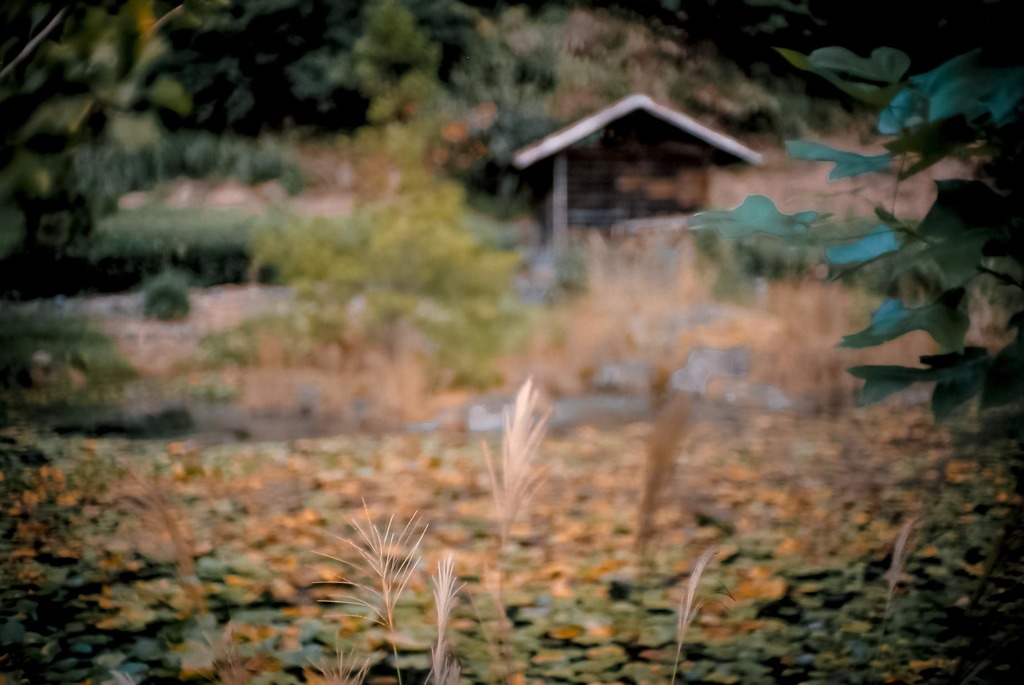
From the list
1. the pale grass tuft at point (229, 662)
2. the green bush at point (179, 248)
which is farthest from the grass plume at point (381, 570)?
the green bush at point (179, 248)

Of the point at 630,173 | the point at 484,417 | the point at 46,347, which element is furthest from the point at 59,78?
the point at 630,173

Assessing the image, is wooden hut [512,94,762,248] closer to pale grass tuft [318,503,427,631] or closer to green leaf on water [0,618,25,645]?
pale grass tuft [318,503,427,631]

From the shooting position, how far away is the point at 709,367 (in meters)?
7.38

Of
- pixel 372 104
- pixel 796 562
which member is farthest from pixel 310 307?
pixel 372 104

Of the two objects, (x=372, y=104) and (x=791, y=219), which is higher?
(x=372, y=104)

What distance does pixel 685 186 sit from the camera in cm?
1806

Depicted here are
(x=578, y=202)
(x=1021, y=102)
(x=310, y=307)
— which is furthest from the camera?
(x=578, y=202)

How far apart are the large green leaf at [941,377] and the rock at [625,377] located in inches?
228

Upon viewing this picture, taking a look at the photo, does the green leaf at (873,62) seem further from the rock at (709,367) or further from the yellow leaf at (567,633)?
the rock at (709,367)

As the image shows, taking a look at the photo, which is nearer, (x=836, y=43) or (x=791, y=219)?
(x=791, y=219)

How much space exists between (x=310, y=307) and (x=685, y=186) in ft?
41.6

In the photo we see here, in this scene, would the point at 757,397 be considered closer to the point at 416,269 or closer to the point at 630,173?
the point at 416,269

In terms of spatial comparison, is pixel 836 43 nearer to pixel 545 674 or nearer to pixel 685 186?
pixel 545 674

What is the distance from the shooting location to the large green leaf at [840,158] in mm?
1025
